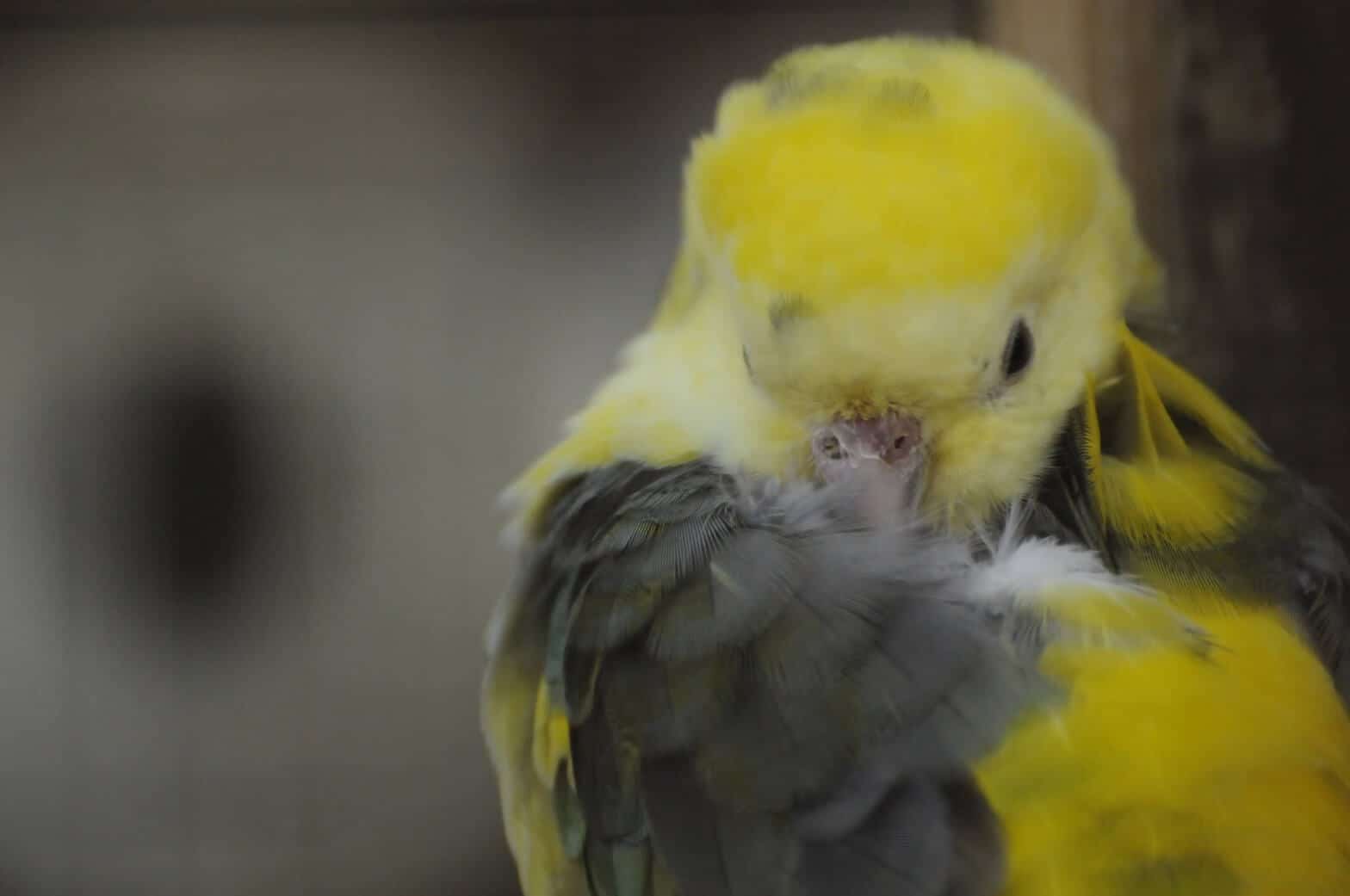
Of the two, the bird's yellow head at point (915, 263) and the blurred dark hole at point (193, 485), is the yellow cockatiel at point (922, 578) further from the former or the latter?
the blurred dark hole at point (193, 485)

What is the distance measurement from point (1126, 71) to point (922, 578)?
1.31 ft

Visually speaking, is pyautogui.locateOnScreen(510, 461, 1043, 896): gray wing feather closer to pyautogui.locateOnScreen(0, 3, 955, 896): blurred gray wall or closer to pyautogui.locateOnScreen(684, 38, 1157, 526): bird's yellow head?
pyautogui.locateOnScreen(684, 38, 1157, 526): bird's yellow head

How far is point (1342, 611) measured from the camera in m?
0.48

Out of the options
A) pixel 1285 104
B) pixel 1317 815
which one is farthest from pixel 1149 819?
pixel 1285 104

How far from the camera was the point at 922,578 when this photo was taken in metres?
0.41

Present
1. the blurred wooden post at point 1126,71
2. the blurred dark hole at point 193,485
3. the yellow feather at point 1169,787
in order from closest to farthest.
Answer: the yellow feather at point 1169,787 → the blurred wooden post at point 1126,71 → the blurred dark hole at point 193,485

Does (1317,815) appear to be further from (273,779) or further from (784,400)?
(273,779)

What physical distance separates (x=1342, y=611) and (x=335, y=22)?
64 centimetres

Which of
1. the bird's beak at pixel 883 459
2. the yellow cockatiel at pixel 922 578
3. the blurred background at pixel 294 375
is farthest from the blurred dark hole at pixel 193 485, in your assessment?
the bird's beak at pixel 883 459

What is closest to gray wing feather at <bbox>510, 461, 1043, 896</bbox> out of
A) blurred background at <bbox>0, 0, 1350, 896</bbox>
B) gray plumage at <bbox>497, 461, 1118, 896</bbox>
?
gray plumage at <bbox>497, 461, 1118, 896</bbox>

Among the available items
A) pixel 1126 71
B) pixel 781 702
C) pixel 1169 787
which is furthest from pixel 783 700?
pixel 1126 71

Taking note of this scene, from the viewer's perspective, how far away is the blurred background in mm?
751

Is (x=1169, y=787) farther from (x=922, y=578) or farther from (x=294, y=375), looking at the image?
(x=294, y=375)

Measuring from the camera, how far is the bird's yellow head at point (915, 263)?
42cm
